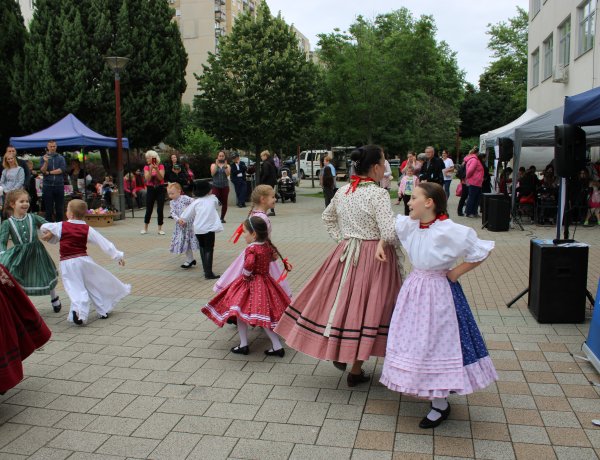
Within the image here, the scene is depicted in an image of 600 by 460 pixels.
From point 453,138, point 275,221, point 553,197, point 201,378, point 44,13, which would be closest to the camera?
point 201,378

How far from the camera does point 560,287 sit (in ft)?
19.6

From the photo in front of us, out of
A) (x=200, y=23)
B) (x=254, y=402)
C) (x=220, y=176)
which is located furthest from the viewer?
(x=200, y=23)

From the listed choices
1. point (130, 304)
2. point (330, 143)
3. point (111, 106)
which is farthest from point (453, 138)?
point (130, 304)

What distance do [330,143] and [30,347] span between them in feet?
136

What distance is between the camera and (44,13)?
2127 cm

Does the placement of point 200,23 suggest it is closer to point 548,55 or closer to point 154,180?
point 548,55

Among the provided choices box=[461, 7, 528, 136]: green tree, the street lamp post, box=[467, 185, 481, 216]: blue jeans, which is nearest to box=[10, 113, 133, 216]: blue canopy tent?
the street lamp post

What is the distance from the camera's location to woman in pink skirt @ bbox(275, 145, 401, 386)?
157 inches

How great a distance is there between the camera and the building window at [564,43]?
20719 mm

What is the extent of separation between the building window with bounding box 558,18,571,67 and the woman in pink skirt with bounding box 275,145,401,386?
63.6 feet

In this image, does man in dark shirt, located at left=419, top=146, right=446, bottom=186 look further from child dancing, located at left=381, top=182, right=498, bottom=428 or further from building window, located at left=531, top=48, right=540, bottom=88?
building window, located at left=531, top=48, right=540, bottom=88

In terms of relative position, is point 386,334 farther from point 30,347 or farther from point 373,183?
point 30,347

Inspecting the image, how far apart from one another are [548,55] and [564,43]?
3427mm

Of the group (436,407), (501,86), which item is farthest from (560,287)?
(501,86)
